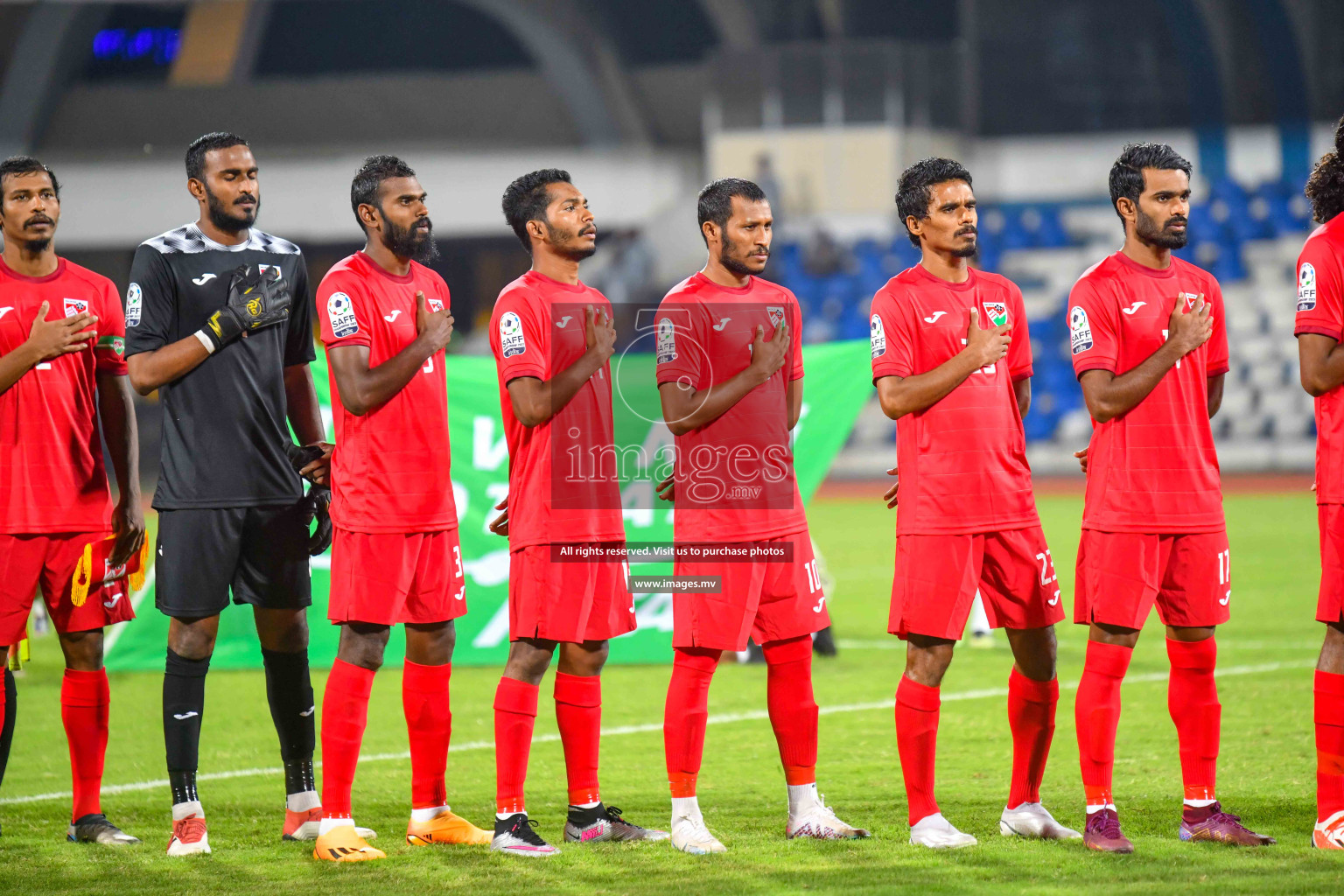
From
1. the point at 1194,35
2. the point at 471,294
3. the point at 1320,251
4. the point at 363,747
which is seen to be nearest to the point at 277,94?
the point at 471,294

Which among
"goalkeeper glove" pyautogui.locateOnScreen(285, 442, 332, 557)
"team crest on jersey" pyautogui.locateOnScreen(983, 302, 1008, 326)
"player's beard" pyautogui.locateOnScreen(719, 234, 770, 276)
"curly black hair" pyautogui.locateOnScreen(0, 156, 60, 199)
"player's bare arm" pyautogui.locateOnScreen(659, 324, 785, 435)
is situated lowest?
"goalkeeper glove" pyautogui.locateOnScreen(285, 442, 332, 557)

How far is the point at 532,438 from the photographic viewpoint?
4.88 metres

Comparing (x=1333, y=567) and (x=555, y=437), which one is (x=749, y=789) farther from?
(x=1333, y=567)

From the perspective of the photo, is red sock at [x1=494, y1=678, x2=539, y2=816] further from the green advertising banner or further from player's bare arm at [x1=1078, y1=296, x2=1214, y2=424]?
the green advertising banner

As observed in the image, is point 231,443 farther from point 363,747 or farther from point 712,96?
point 712,96

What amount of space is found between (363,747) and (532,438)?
8.83ft

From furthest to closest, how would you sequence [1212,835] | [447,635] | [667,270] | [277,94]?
[277,94], [667,270], [447,635], [1212,835]

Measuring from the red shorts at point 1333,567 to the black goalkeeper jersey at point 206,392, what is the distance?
11.5 ft

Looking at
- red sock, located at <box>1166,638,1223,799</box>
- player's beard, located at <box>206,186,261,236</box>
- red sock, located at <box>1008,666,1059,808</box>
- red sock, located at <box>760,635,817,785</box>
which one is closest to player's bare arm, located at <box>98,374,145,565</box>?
player's beard, located at <box>206,186,261,236</box>

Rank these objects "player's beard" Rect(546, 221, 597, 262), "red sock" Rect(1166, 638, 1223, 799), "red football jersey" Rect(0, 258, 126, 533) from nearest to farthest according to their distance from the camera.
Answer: "red sock" Rect(1166, 638, 1223, 799) → "player's beard" Rect(546, 221, 597, 262) → "red football jersey" Rect(0, 258, 126, 533)

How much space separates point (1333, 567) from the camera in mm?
4672

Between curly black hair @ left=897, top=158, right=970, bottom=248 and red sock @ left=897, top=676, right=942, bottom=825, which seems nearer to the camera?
red sock @ left=897, top=676, right=942, bottom=825

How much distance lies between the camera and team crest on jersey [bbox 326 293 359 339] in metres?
4.82

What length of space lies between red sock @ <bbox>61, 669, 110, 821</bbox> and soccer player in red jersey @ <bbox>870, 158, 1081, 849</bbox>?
2.88 meters
